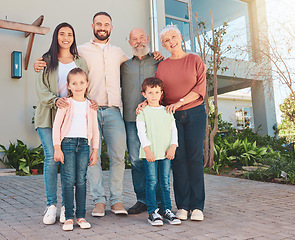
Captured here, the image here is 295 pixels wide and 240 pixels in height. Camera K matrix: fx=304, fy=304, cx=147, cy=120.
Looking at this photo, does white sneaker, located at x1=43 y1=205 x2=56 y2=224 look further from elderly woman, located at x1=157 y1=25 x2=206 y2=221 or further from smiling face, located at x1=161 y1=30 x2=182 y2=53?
smiling face, located at x1=161 y1=30 x2=182 y2=53

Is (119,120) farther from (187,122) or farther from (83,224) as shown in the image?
(83,224)

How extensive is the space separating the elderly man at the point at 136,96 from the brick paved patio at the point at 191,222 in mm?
327

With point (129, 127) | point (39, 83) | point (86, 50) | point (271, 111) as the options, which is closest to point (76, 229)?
point (129, 127)

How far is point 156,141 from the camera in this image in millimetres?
2936

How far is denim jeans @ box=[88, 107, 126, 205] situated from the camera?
10.4 ft

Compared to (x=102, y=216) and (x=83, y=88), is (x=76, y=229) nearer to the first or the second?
(x=102, y=216)

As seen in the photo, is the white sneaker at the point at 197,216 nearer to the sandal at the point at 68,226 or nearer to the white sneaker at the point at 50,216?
the sandal at the point at 68,226

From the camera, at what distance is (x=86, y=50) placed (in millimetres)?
3324

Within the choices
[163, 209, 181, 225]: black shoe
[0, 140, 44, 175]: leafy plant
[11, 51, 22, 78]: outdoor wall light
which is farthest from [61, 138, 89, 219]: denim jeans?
[11, 51, 22, 78]: outdoor wall light

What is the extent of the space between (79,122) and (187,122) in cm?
108

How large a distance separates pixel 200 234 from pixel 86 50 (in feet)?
7.18

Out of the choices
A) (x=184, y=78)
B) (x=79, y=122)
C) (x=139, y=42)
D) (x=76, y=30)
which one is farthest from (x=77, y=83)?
(x=76, y=30)

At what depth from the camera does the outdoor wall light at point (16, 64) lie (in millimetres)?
7668

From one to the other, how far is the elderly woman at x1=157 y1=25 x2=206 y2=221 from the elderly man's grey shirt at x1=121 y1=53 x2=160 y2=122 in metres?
0.29
